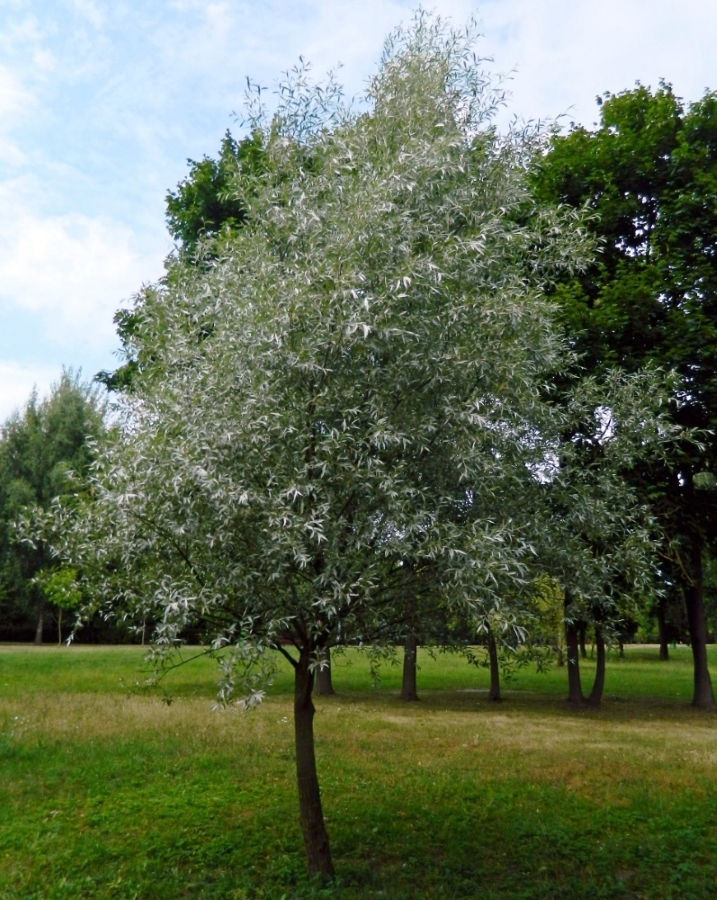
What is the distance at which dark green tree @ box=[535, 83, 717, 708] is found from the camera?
19906mm

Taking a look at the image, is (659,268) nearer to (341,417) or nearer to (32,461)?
(341,417)

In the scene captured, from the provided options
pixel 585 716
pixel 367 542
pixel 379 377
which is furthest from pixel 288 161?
pixel 585 716

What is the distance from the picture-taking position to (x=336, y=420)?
7.75 meters

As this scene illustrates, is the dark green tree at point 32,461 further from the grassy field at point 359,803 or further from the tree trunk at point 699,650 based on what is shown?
the tree trunk at point 699,650

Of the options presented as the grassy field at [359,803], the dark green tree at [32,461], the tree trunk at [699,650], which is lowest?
the grassy field at [359,803]

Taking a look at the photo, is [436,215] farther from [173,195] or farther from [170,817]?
[173,195]

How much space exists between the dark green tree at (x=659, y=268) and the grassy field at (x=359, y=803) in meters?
6.48

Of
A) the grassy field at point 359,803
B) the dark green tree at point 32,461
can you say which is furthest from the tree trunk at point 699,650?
the dark green tree at point 32,461

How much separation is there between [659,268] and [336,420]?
15.4 meters

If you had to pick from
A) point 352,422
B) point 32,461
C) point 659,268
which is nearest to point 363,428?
point 352,422

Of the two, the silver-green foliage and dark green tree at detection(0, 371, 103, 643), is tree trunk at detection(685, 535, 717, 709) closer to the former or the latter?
the silver-green foliage

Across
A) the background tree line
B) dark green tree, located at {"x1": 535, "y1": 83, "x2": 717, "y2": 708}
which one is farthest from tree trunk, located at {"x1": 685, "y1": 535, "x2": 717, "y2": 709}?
the background tree line

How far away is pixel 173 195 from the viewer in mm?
28109

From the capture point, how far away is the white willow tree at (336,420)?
23.9 feet
